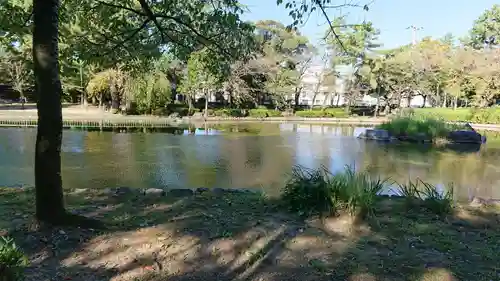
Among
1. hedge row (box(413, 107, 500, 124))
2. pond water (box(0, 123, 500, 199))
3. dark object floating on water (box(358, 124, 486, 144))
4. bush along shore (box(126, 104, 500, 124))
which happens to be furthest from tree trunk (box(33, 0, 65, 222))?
hedge row (box(413, 107, 500, 124))

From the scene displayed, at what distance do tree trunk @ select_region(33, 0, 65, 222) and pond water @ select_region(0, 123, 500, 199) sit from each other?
354cm

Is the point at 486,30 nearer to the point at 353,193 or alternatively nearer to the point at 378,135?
the point at 378,135

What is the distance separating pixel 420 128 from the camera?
1634 cm

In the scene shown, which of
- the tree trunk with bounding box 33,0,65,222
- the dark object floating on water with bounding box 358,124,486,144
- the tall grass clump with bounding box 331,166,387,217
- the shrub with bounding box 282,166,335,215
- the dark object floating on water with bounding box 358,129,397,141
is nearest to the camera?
the tree trunk with bounding box 33,0,65,222

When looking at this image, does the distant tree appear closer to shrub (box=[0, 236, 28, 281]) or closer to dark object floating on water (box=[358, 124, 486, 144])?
dark object floating on water (box=[358, 124, 486, 144])

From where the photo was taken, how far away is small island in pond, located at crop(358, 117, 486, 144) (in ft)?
51.6

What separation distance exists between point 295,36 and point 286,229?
1057 inches

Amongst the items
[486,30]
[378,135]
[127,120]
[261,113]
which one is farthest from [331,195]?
[486,30]

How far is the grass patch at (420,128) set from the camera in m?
15.8

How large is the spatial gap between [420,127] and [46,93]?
1583cm

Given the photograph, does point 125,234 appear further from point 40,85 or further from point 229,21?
point 229,21

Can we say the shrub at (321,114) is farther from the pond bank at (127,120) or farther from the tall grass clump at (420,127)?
the tall grass clump at (420,127)

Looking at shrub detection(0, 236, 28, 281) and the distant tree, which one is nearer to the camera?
shrub detection(0, 236, 28, 281)

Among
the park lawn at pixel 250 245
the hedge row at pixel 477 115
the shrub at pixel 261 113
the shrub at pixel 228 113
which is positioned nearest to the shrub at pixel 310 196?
the park lawn at pixel 250 245
